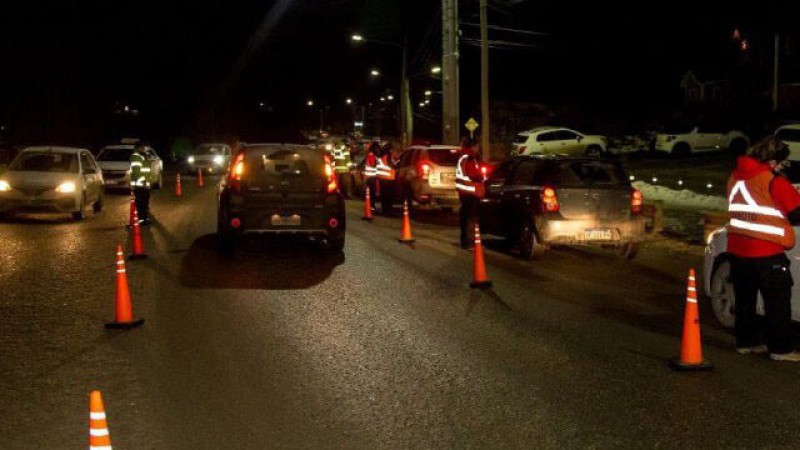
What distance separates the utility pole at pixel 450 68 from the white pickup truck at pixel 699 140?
49.1 feet

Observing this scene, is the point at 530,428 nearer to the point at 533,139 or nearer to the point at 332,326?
the point at 332,326

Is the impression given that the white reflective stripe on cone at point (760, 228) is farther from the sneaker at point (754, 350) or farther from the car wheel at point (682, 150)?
the car wheel at point (682, 150)

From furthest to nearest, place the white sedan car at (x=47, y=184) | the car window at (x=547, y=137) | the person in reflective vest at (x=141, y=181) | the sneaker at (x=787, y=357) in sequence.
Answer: the car window at (x=547, y=137)
the white sedan car at (x=47, y=184)
the person in reflective vest at (x=141, y=181)
the sneaker at (x=787, y=357)

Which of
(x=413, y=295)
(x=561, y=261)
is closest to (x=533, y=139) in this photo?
(x=561, y=261)

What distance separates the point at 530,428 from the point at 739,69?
66.9 metres

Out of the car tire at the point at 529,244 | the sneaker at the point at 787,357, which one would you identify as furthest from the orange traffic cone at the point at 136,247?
the sneaker at the point at 787,357

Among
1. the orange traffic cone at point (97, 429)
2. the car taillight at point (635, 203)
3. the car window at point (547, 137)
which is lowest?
the orange traffic cone at point (97, 429)

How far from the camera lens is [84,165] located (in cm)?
2086

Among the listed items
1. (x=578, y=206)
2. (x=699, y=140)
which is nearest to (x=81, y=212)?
(x=578, y=206)

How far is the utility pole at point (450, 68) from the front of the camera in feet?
105

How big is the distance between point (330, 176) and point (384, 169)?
8.64 meters

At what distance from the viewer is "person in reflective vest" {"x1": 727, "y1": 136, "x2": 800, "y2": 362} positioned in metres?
7.38

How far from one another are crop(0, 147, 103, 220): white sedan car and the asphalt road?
6.11 m

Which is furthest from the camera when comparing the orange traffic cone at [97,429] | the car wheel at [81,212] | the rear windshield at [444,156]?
the rear windshield at [444,156]
